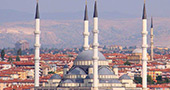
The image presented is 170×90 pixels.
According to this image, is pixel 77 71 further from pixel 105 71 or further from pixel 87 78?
pixel 87 78

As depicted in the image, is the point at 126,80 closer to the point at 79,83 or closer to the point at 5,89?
the point at 79,83

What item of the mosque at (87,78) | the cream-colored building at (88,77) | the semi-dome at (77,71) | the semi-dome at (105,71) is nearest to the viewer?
the mosque at (87,78)

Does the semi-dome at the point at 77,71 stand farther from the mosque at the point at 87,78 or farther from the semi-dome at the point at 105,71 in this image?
the semi-dome at the point at 105,71

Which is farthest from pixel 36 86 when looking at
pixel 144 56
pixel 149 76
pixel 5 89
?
pixel 149 76

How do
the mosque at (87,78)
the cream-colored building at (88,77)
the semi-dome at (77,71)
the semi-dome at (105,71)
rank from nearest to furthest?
1. the mosque at (87,78)
2. the cream-colored building at (88,77)
3. the semi-dome at (105,71)
4. the semi-dome at (77,71)

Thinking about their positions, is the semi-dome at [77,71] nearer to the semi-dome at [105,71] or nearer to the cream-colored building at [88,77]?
the cream-colored building at [88,77]

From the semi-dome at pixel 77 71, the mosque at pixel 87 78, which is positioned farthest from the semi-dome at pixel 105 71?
the semi-dome at pixel 77 71

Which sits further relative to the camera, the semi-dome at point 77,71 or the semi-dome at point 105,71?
Result: the semi-dome at point 77,71

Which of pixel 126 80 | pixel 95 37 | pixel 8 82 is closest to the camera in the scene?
pixel 95 37

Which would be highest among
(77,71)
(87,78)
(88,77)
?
(77,71)

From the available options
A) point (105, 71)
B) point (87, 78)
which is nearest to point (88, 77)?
→ point (87, 78)

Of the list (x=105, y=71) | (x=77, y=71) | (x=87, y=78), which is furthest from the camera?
(x=77, y=71)
